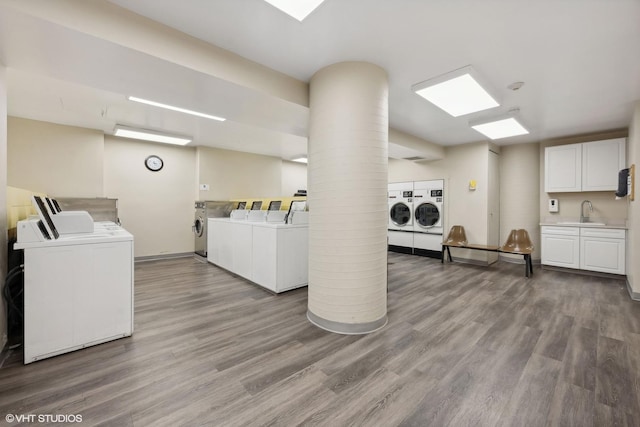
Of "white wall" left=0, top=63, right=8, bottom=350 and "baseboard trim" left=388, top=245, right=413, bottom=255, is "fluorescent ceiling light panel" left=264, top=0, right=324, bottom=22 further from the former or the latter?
"baseboard trim" left=388, top=245, right=413, bottom=255

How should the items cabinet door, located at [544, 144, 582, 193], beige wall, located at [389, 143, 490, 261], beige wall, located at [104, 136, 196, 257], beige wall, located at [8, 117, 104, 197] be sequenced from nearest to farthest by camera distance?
beige wall, located at [8, 117, 104, 197]
cabinet door, located at [544, 144, 582, 193]
beige wall, located at [104, 136, 196, 257]
beige wall, located at [389, 143, 490, 261]

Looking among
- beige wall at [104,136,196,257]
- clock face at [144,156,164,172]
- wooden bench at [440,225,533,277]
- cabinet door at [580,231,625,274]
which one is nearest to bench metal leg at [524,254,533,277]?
wooden bench at [440,225,533,277]

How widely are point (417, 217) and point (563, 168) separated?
2.77m

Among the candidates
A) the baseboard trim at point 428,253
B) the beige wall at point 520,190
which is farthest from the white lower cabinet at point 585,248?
the baseboard trim at point 428,253

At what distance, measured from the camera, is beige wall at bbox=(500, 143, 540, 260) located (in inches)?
213

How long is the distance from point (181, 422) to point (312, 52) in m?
2.79

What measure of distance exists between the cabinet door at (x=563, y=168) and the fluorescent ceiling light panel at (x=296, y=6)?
18.2 feet

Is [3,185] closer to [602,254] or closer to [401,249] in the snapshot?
[401,249]

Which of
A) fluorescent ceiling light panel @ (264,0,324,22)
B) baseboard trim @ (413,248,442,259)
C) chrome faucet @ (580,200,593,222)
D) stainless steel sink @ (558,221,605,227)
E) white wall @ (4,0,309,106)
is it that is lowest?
baseboard trim @ (413,248,442,259)

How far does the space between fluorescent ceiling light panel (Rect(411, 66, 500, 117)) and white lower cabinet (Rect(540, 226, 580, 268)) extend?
130 inches

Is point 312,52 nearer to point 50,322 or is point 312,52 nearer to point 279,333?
point 279,333

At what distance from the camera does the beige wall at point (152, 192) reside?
16.7 feet

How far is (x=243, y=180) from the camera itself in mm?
6555

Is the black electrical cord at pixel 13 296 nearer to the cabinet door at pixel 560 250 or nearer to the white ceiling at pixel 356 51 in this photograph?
the white ceiling at pixel 356 51
